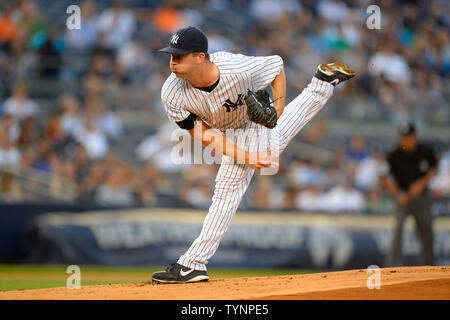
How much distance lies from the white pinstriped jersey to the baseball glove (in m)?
0.32

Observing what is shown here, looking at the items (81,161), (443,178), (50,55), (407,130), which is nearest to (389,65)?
(443,178)

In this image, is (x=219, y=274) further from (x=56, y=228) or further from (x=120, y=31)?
(x=120, y=31)

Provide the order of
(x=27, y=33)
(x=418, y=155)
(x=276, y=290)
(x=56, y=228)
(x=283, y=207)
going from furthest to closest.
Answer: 1. (x=27, y=33)
2. (x=283, y=207)
3. (x=56, y=228)
4. (x=418, y=155)
5. (x=276, y=290)

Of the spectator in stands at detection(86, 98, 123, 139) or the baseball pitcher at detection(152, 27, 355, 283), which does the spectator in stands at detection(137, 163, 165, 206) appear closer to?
the spectator in stands at detection(86, 98, 123, 139)

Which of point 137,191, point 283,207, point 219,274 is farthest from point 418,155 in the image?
point 137,191

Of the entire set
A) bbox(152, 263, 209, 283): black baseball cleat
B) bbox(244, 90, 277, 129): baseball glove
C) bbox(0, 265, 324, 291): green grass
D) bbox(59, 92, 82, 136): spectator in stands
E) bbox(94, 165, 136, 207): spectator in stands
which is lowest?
bbox(0, 265, 324, 291): green grass

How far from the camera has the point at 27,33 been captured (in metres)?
14.3

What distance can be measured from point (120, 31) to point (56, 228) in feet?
16.8

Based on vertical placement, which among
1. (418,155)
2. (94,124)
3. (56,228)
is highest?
(94,124)

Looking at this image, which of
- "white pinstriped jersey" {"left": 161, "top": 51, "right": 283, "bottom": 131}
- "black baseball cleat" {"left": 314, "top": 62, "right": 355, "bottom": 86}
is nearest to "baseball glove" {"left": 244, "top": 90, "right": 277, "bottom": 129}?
"white pinstriped jersey" {"left": 161, "top": 51, "right": 283, "bottom": 131}

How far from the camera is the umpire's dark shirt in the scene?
10586 mm

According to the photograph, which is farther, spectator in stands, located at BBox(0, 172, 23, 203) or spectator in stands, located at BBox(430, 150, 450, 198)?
spectator in stands, located at BBox(430, 150, 450, 198)

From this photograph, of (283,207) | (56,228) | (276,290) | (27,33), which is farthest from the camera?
(27,33)

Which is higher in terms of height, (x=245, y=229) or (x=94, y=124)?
(x=94, y=124)
